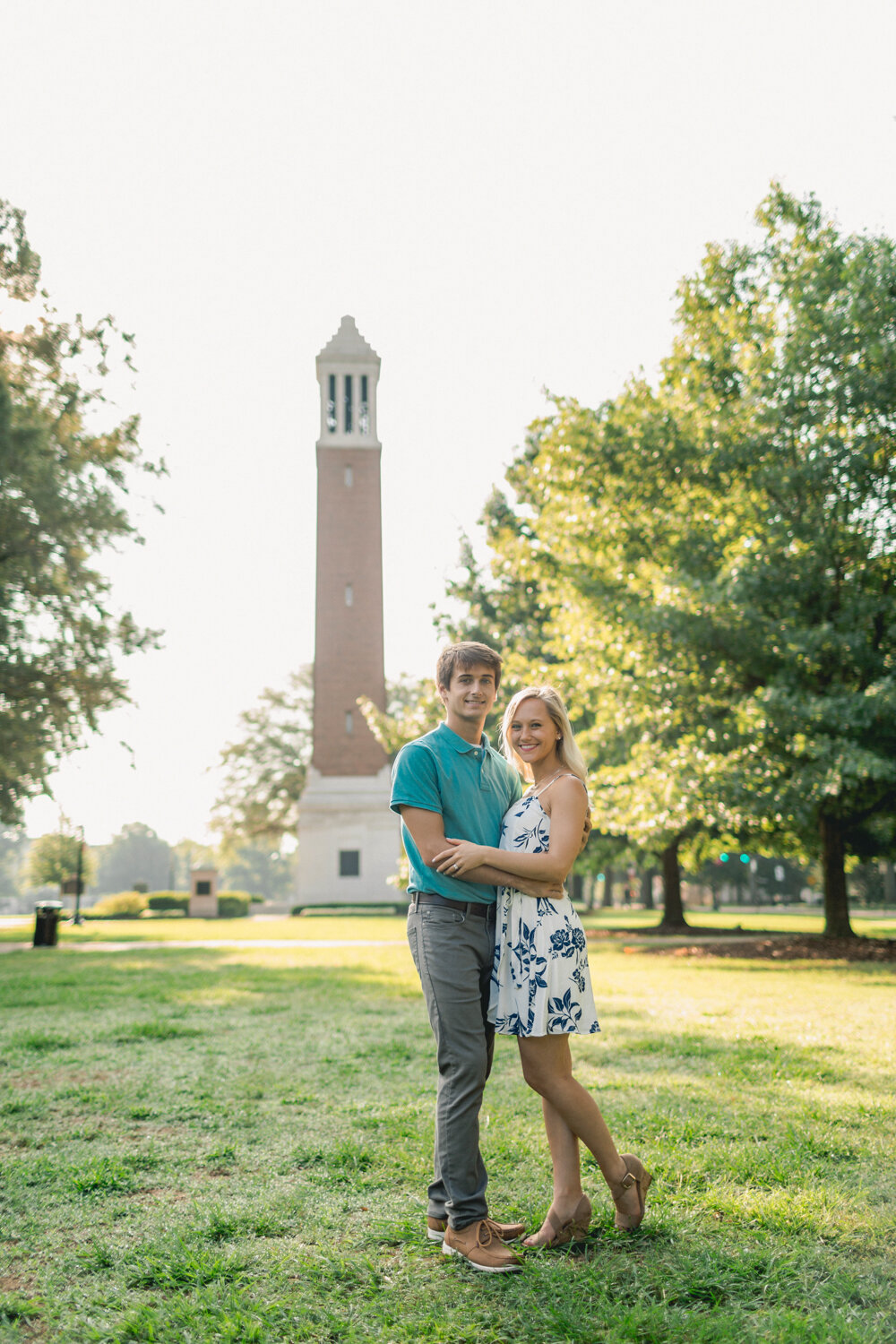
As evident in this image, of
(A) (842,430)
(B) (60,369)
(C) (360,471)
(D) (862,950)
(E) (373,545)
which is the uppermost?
(C) (360,471)

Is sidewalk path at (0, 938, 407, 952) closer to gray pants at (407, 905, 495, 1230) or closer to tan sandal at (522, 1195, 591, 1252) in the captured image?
tan sandal at (522, 1195, 591, 1252)

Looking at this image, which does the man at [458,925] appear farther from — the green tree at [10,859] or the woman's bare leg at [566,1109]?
the green tree at [10,859]

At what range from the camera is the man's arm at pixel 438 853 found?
3361 mm

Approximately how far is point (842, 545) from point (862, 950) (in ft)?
19.6

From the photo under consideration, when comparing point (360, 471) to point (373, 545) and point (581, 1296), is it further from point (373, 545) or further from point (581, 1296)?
point (581, 1296)

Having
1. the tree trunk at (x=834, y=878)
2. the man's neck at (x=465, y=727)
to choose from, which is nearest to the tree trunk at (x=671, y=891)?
the tree trunk at (x=834, y=878)

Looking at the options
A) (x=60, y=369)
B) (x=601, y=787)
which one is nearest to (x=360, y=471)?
(x=60, y=369)

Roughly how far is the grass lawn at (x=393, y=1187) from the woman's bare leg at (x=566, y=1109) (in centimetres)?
18

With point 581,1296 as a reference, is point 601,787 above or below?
above

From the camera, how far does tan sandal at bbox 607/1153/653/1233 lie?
3.46 m

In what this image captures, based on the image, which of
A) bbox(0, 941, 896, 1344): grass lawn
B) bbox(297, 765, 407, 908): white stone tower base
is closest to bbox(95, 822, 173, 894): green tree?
bbox(297, 765, 407, 908): white stone tower base

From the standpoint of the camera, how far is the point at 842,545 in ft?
47.3

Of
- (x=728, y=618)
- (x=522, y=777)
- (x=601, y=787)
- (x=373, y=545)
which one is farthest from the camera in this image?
(x=373, y=545)

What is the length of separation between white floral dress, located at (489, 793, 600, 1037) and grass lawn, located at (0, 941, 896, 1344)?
0.73 meters
